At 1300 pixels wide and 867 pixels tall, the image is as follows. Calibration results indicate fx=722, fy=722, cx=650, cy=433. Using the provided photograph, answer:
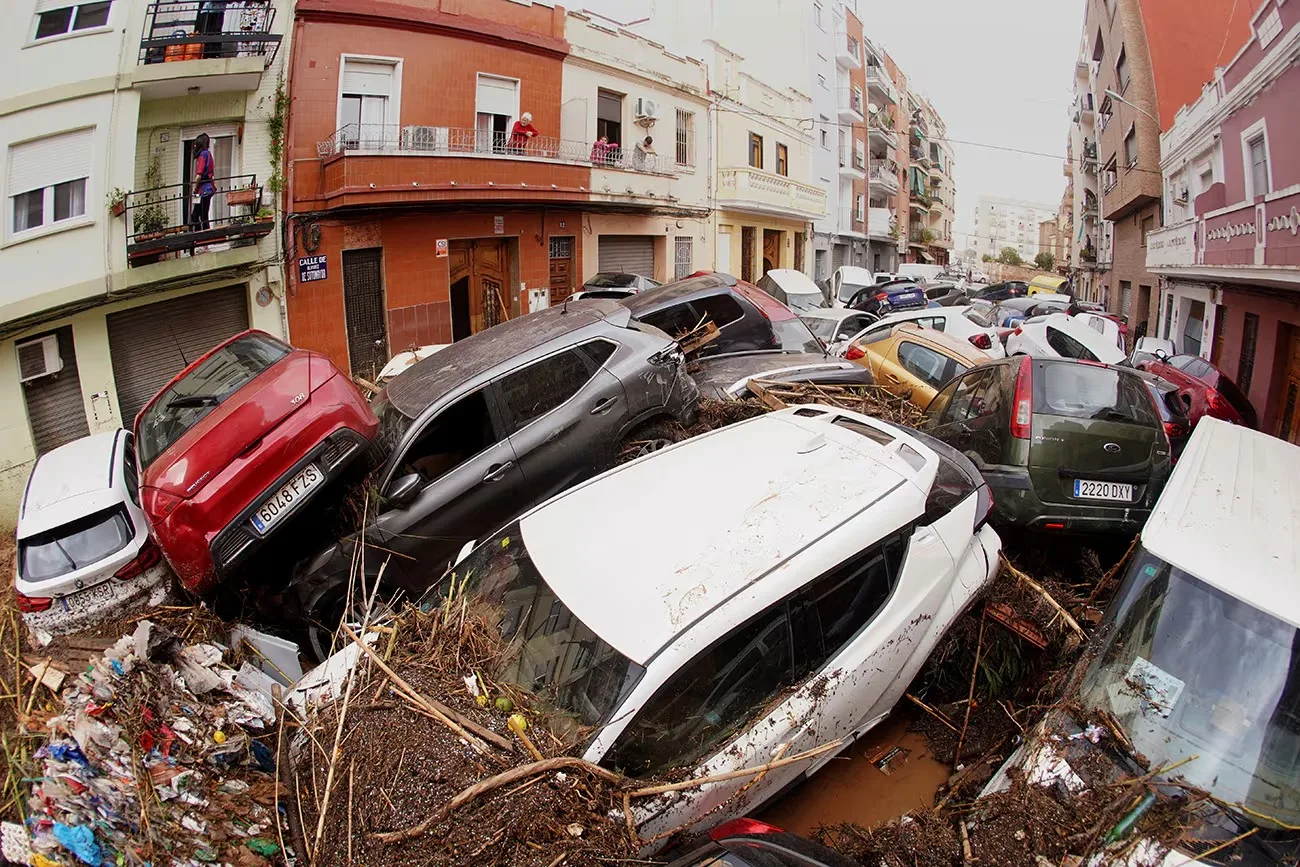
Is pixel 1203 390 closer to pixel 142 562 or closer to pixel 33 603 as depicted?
pixel 142 562

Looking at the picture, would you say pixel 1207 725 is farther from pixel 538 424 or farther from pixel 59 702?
pixel 59 702

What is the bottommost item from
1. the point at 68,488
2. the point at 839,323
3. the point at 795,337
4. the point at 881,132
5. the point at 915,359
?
the point at 68,488

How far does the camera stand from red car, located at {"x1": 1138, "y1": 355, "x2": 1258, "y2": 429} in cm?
815

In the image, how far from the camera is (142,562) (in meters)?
4.40

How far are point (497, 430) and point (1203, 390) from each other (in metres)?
8.24

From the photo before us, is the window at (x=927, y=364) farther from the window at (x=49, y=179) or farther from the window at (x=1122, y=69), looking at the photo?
the window at (x=1122, y=69)

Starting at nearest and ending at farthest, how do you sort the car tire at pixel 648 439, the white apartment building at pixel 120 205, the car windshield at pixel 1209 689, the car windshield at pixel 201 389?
the car windshield at pixel 1209 689, the car windshield at pixel 201 389, the car tire at pixel 648 439, the white apartment building at pixel 120 205

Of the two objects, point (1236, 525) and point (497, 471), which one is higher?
point (1236, 525)

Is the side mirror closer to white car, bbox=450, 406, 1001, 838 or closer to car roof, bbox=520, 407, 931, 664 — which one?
white car, bbox=450, 406, 1001, 838

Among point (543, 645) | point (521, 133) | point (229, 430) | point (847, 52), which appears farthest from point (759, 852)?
point (847, 52)

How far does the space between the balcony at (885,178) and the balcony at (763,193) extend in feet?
54.2

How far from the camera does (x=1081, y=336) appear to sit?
35.7ft

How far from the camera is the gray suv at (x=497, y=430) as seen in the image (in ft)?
15.1

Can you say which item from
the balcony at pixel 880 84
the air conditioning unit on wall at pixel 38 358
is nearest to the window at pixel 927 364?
the air conditioning unit on wall at pixel 38 358
